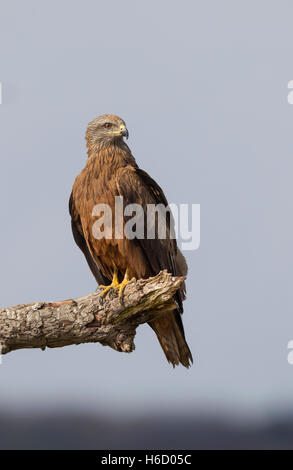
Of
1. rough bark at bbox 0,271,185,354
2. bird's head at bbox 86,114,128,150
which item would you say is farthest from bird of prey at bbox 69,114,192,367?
rough bark at bbox 0,271,185,354

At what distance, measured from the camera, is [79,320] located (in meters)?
7.50

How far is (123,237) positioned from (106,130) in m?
1.69

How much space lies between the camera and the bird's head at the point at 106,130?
338 inches

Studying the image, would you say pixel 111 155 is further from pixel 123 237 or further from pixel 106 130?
pixel 123 237

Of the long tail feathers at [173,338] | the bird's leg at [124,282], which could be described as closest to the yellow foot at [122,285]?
the bird's leg at [124,282]

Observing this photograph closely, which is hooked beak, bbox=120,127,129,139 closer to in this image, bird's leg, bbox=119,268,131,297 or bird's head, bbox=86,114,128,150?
bird's head, bbox=86,114,128,150

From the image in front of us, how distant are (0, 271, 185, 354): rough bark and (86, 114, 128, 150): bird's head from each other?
86.4 inches

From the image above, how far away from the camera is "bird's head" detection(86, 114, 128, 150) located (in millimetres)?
8586

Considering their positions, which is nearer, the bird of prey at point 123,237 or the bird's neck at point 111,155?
the bird of prey at point 123,237

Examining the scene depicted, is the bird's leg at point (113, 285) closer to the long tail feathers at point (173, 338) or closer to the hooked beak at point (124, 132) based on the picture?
the long tail feathers at point (173, 338)

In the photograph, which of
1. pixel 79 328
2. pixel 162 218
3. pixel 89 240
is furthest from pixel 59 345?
pixel 162 218

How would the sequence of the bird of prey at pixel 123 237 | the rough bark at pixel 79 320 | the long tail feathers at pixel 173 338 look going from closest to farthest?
1. the rough bark at pixel 79 320
2. the bird of prey at pixel 123 237
3. the long tail feathers at pixel 173 338

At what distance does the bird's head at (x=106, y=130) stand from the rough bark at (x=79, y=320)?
220 cm

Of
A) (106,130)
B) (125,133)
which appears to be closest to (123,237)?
(125,133)
